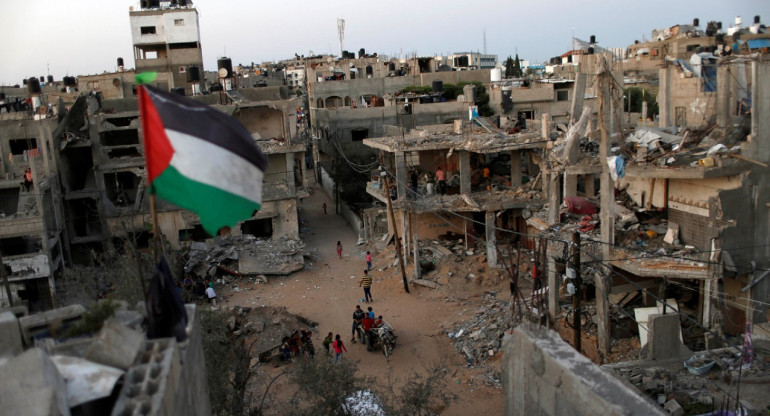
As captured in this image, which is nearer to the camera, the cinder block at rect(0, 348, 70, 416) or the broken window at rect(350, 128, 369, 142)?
the cinder block at rect(0, 348, 70, 416)

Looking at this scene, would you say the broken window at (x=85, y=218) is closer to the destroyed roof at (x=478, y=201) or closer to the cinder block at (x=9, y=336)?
the destroyed roof at (x=478, y=201)

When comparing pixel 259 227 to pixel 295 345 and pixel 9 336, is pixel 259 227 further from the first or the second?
pixel 9 336

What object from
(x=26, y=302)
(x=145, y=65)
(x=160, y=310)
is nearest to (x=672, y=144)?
(x=160, y=310)

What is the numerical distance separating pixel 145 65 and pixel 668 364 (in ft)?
144

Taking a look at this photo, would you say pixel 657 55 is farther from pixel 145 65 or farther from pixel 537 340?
pixel 537 340

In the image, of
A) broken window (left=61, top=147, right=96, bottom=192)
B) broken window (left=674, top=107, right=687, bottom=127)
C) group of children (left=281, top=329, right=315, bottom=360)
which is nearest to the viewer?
group of children (left=281, top=329, right=315, bottom=360)

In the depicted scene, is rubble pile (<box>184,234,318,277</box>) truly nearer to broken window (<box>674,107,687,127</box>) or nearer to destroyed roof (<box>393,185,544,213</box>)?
destroyed roof (<box>393,185,544,213</box>)

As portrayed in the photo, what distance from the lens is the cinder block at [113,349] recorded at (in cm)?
620

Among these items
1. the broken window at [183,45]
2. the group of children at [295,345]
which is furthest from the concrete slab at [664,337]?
the broken window at [183,45]

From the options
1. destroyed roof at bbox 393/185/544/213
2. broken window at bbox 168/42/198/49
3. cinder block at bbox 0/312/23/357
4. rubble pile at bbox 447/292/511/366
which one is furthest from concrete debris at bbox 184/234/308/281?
broken window at bbox 168/42/198/49

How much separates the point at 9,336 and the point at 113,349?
1.53 m

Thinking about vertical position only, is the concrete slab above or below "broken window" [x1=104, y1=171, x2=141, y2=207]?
below

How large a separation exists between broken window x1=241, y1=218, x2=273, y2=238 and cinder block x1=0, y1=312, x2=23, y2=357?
27.2m

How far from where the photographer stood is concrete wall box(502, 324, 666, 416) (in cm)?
759
